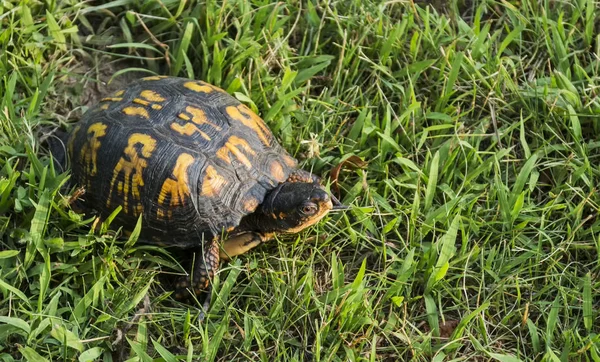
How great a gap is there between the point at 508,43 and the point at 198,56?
159 centimetres

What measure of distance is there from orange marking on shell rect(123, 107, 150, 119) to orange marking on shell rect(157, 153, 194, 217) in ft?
0.87

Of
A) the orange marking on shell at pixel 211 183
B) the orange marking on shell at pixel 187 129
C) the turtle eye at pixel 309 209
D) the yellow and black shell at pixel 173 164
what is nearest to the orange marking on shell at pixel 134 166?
the yellow and black shell at pixel 173 164

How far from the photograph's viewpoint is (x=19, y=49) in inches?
142

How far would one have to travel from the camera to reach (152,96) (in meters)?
3.28

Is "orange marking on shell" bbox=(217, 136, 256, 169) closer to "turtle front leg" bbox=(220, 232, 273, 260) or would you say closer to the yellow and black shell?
the yellow and black shell

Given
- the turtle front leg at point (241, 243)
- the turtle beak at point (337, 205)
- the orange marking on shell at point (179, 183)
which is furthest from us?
the turtle beak at point (337, 205)

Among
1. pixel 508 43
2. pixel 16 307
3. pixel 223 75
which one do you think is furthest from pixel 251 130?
pixel 508 43

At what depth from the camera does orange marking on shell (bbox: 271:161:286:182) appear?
328cm

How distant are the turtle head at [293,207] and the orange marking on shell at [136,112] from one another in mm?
632

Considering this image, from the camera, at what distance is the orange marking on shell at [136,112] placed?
3211 mm

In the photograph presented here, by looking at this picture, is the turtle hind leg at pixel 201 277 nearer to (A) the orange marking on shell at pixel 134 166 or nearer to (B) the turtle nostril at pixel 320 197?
(A) the orange marking on shell at pixel 134 166

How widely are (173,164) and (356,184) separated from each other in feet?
2.75

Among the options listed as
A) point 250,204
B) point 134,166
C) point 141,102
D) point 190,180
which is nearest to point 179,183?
point 190,180

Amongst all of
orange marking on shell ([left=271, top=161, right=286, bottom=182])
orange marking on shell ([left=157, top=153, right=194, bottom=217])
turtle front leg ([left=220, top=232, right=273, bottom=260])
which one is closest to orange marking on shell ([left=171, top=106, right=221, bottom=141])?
orange marking on shell ([left=157, top=153, right=194, bottom=217])
